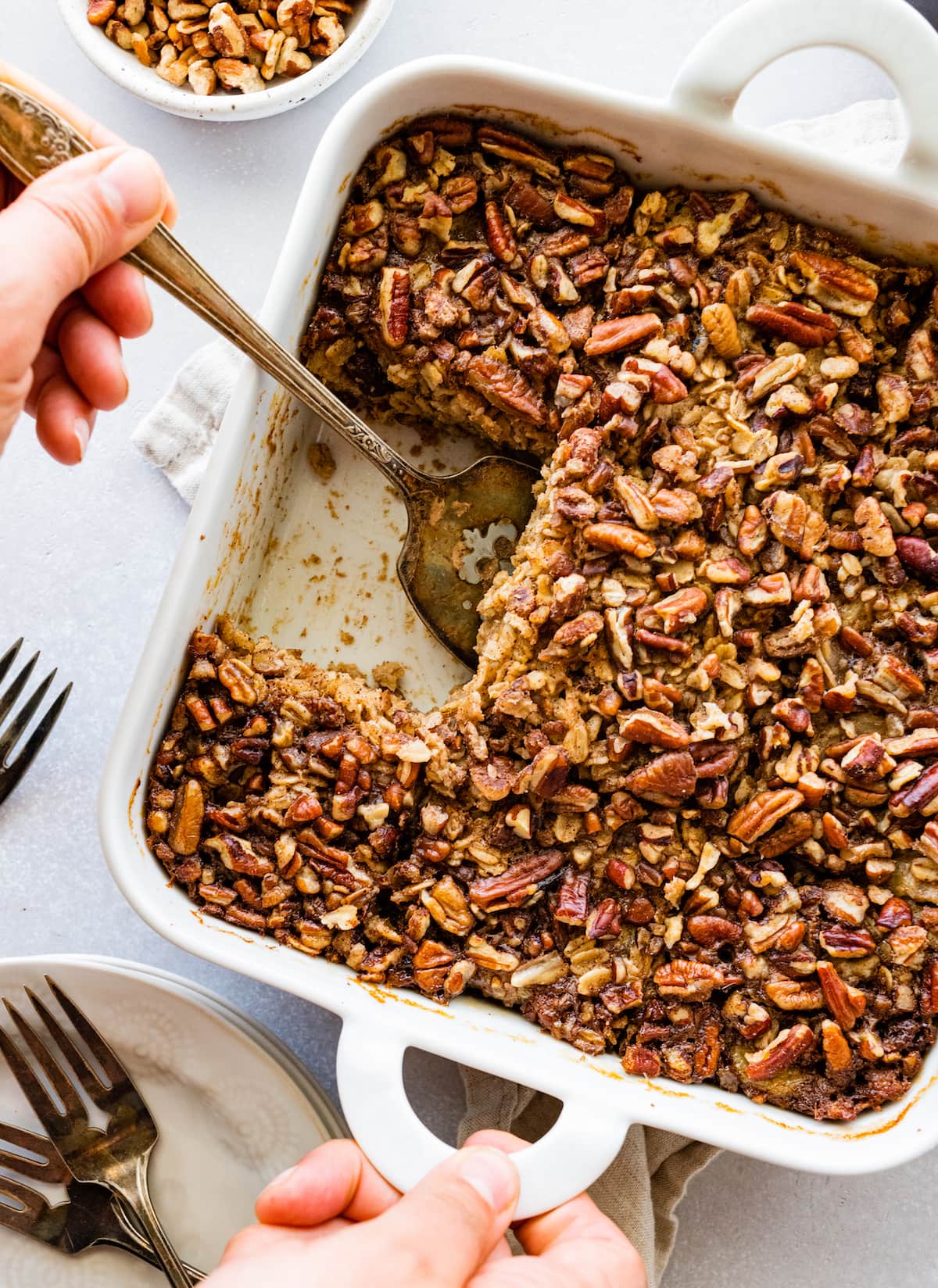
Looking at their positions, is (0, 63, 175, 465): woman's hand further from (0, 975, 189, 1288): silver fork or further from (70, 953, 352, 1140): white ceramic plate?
(0, 975, 189, 1288): silver fork

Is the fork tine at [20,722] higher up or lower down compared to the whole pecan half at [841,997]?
lower down

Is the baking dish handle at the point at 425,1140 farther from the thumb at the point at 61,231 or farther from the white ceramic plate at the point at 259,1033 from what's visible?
the thumb at the point at 61,231

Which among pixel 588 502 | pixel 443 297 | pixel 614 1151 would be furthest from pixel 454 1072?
pixel 443 297

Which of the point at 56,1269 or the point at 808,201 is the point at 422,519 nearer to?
the point at 808,201

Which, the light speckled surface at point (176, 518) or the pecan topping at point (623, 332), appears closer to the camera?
the pecan topping at point (623, 332)

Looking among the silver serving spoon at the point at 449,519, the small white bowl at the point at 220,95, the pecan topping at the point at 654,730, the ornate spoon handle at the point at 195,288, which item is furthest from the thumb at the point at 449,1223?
the small white bowl at the point at 220,95

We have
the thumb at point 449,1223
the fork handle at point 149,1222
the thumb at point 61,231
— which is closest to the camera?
the thumb at point 61,231

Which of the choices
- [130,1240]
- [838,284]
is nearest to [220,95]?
[838,284]

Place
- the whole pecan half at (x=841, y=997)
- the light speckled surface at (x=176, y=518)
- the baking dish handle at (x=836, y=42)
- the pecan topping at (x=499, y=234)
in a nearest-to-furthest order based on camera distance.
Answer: the baking dish handle at (x=836, y=42) → the whole pecan half at (x=841, y=997) → the pecan topping at (x=499, y=234) → the light speckled surface at (x=176, y=518)
